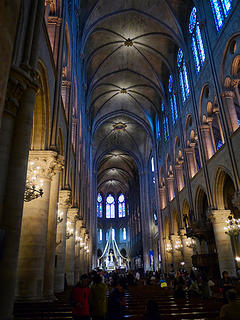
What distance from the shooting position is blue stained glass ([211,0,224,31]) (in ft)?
49.6

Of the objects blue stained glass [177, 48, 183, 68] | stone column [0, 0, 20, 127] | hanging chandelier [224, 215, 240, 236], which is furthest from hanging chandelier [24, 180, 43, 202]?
blue stained glass [177, 48, 183, 68]

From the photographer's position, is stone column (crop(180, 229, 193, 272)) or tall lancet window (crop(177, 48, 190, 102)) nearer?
stone column (crop(180, 229, 193, 272))

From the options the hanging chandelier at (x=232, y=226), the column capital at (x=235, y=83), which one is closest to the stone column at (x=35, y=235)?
the hanging chandelier at (x=232, y=226)

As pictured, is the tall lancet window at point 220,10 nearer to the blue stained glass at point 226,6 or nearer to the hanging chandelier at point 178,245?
the blue stained glass at point 226,6

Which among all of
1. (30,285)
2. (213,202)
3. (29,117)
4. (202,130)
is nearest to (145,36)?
(202,130)

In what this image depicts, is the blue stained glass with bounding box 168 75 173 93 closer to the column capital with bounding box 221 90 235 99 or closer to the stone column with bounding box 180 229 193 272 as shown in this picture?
the column capital with bounding box 221 90 235 99

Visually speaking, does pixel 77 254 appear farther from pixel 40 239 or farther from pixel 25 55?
pixel 25 55

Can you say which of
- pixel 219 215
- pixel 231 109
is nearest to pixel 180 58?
pixel 231 109

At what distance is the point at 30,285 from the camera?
686 cm

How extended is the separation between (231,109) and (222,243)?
7.41 m

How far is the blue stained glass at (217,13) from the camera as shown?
15129 mm

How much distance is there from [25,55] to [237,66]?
11411 mm

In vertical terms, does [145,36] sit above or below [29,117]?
above

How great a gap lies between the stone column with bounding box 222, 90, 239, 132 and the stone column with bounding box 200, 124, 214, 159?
10.8 ft
